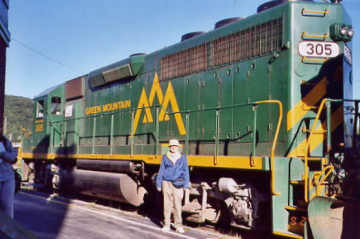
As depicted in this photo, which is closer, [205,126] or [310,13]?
[310,13]

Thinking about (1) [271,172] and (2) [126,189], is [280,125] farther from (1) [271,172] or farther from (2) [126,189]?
(2) [126,189]

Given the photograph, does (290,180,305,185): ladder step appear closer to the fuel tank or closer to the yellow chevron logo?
the yellow chevron logo

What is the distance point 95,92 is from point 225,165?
6.15m

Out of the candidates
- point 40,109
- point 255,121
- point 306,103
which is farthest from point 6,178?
point 40,109

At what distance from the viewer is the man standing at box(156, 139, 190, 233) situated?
675cm

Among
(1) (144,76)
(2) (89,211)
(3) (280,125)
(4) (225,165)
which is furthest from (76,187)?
(3) (280,125)

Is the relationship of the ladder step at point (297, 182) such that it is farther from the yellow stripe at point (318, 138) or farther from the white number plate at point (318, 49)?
the white number plate at point (318, 49)

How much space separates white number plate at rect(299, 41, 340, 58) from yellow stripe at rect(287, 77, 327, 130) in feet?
1.34

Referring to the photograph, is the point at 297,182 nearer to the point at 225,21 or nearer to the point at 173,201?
the point at 173,201

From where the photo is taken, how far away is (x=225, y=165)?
6270 mm

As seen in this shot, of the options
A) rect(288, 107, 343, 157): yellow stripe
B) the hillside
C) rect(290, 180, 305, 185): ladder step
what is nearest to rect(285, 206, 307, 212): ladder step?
rect(290, 180, 305, 185): ladder step

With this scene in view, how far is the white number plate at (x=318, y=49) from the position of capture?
6.21m

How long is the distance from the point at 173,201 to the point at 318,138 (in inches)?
106

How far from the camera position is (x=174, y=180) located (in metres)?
6.77
